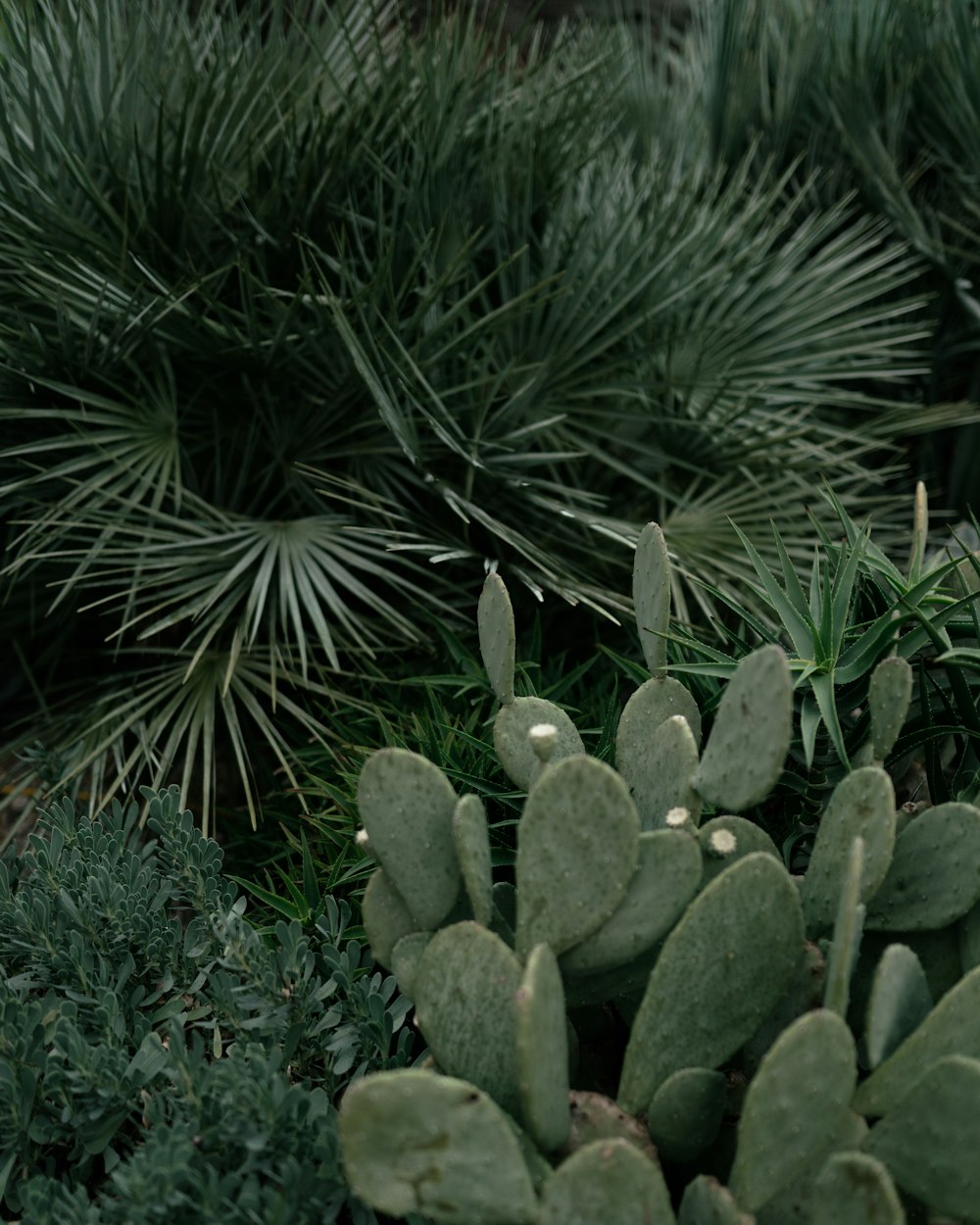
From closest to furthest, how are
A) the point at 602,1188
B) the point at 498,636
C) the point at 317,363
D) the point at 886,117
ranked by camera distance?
the point at 602,1188, the point at 498,636, the point at 317,363, the point at 886,117

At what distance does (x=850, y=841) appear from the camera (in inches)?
50.7

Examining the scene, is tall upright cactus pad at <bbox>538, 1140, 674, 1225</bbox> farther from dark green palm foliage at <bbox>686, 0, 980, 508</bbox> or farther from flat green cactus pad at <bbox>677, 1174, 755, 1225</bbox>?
dark green palm foliage at <bbox>686, 0, 980, 508</bbox>

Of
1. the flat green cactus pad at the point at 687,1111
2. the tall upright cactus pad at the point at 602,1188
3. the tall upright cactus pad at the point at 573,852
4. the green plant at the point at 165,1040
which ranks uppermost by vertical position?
the tall upright cactus pad at the point at 573,852

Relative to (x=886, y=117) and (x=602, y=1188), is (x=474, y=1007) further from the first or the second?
(x=886, y=117)

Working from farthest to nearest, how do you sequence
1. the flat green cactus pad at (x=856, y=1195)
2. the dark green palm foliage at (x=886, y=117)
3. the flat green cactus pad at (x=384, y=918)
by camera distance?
the dark green palm foliage at (x=886, y=117), the flat green cactus pad at (x=384, y=918), the flat green cactus pad at (x=856, y=1195)

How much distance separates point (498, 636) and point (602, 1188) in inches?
29.0

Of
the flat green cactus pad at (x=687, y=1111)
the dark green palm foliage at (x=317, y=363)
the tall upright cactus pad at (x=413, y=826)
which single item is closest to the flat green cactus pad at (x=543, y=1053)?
the flat green cactus pad at (x=687, y=1111)

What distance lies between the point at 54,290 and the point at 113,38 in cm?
64

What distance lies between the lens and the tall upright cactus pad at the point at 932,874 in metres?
1.32

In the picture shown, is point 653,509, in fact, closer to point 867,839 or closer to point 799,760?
point 799,760

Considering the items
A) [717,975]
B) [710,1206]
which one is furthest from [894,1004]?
[710,1206]

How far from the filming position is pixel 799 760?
5.55 feet

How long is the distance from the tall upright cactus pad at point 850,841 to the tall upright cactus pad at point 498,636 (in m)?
0.47

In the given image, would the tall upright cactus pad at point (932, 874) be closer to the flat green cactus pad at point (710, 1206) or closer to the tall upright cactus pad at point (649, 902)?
the tall upright cactus pad at point (649, 902)
